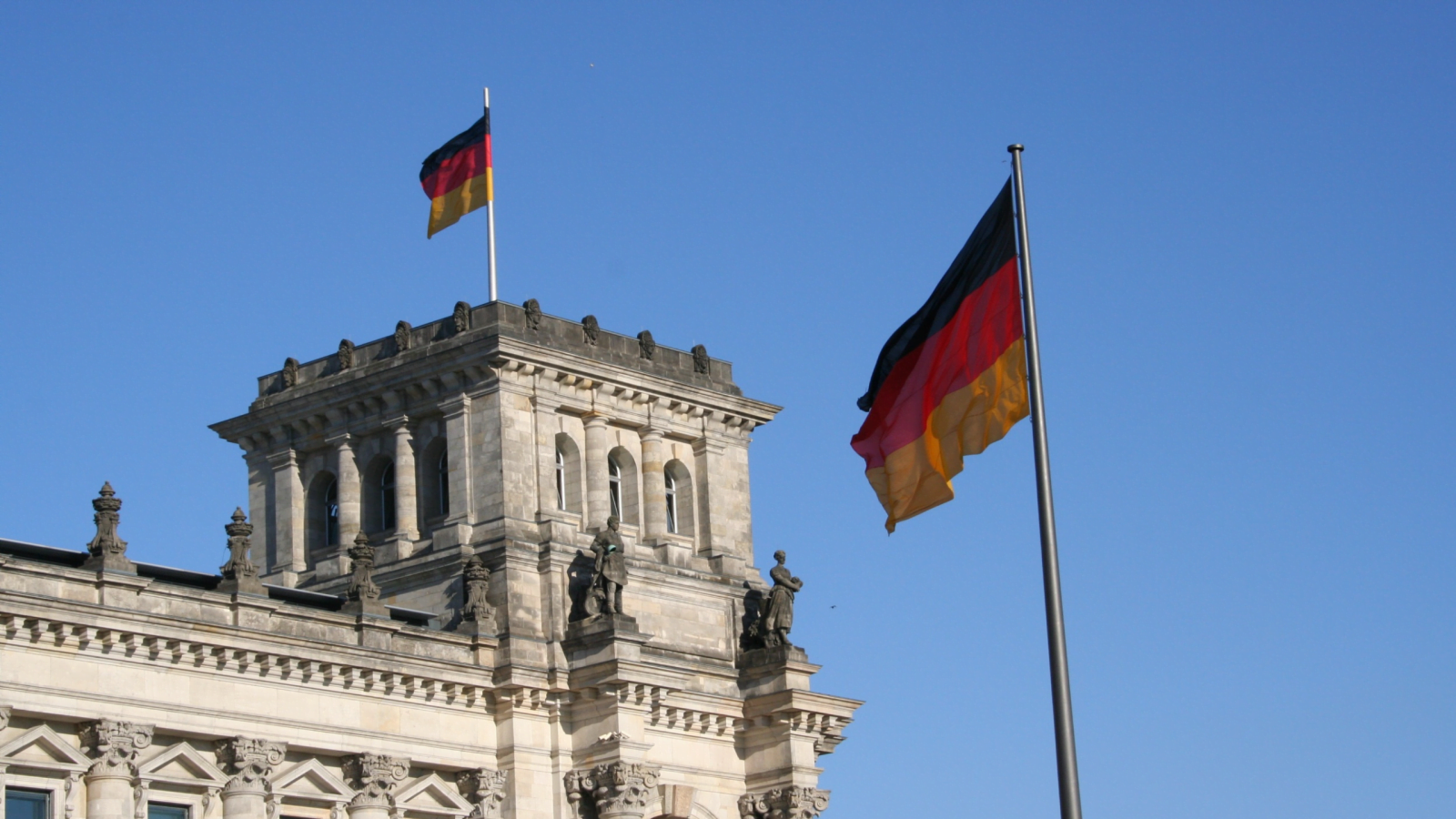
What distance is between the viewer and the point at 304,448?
193ft

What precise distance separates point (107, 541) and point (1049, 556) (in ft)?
71.9

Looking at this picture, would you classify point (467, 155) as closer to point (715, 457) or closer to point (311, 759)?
point (715, 457)

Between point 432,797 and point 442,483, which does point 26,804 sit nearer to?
point 432,797

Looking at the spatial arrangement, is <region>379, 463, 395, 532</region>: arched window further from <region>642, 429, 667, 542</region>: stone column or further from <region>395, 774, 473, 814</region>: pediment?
<region>395, 774, 473, 814</region>: pediment

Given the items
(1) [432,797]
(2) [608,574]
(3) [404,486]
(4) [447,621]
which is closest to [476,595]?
(4) [447,621]

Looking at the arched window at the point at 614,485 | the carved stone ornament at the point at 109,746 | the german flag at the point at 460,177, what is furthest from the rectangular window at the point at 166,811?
the german flag at the point at 460,177

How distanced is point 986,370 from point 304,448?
1084 inches

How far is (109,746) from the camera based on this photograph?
45344 millimetres

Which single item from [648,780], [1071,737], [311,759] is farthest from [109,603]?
[1071,737]

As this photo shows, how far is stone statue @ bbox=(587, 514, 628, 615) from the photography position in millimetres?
54562

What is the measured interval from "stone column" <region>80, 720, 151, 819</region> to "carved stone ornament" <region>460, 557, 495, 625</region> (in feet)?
31.9

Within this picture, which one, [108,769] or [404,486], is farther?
[404,486]

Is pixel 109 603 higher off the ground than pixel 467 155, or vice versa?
pixel 467 155

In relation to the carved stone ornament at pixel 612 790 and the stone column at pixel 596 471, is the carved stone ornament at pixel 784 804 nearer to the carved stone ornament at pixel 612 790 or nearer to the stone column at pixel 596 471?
the carved stone ornament at pixel 612 790
